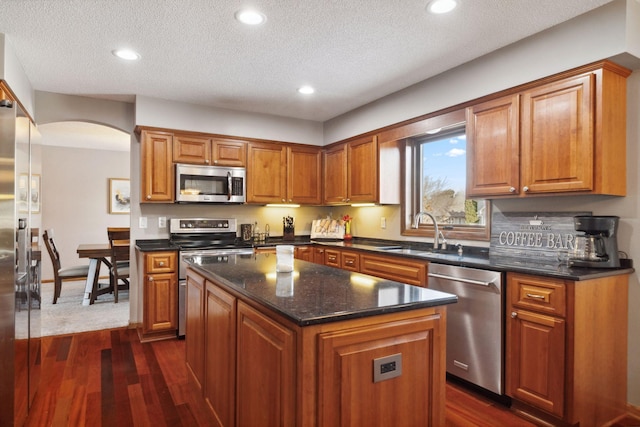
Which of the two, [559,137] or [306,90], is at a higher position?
[306,90]

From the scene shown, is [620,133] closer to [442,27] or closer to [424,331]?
[442,27]

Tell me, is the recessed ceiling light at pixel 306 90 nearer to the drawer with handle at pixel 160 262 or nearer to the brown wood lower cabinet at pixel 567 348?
the drawer with handle at pixel 160 262

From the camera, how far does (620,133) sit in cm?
235

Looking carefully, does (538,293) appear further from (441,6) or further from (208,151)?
(208,151)

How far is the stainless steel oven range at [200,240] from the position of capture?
12.4 feet

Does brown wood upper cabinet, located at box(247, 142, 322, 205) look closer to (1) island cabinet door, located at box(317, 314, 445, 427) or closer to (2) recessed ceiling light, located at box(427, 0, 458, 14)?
(2) recessed ceiling light, located at box(427, 0, 458, 14)

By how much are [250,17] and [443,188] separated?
7.94ft

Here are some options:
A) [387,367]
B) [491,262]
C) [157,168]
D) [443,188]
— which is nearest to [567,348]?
[491,262]

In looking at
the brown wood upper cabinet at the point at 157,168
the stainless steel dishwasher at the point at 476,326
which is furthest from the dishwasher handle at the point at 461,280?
the brown wood upper cabinet at the point at 157,168

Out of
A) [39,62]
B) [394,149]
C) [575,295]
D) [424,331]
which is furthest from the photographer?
[394,149]

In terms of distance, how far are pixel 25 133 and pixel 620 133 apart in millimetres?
3531

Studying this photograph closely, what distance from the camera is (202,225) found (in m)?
4.38

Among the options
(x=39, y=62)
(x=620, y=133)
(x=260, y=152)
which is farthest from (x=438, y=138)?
(x=39, y=62)

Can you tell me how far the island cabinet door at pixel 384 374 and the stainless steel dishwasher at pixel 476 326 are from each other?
1.18 meters
